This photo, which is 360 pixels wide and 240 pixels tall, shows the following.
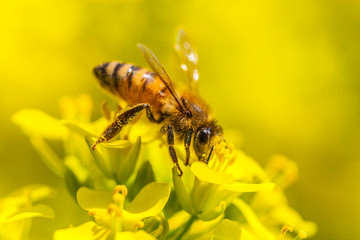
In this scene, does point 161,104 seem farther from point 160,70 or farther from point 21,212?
point 21,212

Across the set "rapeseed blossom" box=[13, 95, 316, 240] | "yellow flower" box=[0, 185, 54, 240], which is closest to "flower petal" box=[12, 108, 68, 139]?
"rapeseed blossom" box=[13, 95, 316, 240]

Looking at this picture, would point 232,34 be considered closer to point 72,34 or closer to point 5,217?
point 72,34

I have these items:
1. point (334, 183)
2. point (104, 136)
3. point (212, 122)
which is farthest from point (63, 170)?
Result: point (334, 183)

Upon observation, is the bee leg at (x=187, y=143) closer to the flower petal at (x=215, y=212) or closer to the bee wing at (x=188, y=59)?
the flower petal at (x=215, y=212)

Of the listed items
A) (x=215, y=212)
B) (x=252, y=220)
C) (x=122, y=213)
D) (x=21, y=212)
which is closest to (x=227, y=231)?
(x=215, y=212)

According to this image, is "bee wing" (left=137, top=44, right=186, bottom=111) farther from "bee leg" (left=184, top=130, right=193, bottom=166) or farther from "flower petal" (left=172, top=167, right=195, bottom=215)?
"flower petal" (left=172, top=167, right=195, bottom=215)

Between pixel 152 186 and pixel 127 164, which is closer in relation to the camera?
pixel 152 186

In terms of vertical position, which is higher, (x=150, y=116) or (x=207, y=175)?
(x=150, y=116)
